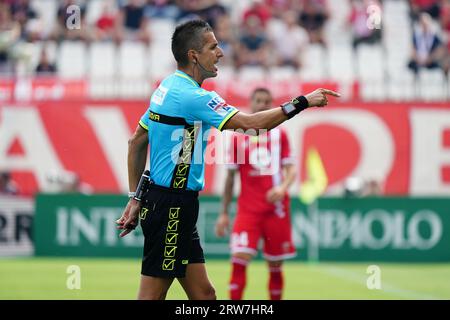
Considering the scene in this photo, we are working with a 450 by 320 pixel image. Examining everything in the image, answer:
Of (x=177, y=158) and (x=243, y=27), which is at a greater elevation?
(x=243, y=27)

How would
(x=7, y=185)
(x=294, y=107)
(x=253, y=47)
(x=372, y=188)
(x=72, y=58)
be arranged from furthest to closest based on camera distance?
(x=72, y=58) < (x=253, y=47) < (x=7, y=185) < (x=372, y=188) < (x=294, y=107)

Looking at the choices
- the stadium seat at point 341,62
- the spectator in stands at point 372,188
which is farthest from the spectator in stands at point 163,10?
the spectator in stands at point 372,188

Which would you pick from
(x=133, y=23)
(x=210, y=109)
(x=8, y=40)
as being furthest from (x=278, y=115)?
(x=8, y=40)

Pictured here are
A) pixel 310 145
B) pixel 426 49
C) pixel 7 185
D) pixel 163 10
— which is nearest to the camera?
pixel 7 185

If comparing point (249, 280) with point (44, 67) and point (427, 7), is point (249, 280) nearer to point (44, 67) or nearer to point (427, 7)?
point (44, 67)

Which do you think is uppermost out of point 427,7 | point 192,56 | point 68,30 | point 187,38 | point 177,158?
point 427,7

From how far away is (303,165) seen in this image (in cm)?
2045

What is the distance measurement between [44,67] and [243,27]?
470 centimetres

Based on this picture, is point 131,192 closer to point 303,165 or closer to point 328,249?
point 328,249

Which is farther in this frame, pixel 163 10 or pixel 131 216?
pixel 163 10

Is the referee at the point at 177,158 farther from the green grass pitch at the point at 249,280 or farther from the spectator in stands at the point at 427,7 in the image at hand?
the spectator in stands at the point at 427,7

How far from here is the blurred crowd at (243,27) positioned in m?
22.0

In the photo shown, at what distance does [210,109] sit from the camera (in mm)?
7090

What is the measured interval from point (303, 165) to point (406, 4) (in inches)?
242
